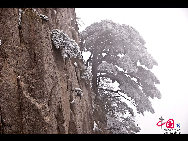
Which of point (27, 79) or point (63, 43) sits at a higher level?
point (63, 43)

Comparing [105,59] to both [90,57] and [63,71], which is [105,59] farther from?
[63,71]

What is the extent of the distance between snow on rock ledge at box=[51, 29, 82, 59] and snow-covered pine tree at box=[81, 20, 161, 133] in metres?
5.92

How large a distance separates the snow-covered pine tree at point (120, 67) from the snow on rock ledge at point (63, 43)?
19.4ft

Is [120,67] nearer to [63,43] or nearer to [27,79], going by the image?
[63,43]

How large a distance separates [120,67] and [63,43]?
7306 millimetres

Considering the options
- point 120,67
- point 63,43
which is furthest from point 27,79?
point 120,67

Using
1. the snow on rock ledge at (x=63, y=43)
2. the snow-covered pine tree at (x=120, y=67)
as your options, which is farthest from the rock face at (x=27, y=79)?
the snow-covered pine tree at (x=120, y=67)

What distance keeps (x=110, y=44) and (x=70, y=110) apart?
8085mm

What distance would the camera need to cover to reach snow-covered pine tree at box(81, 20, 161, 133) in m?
15.3

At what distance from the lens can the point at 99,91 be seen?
1742cm

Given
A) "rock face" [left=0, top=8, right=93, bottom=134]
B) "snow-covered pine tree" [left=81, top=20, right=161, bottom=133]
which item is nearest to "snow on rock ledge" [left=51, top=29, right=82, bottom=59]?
"rock face" [left=0, top=8, right=93, bottom=134]

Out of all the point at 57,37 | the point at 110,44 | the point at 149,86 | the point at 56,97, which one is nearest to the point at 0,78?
the point at 56,97

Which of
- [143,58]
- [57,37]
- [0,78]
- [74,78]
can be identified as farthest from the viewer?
[143,58]

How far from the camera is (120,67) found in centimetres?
1573
